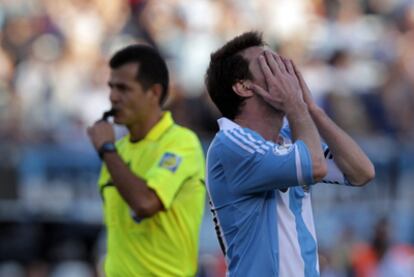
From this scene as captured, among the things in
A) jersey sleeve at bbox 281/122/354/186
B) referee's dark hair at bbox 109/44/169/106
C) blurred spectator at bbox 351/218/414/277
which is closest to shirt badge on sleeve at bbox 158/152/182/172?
referee's dark hair at bbox 109/44/169/106

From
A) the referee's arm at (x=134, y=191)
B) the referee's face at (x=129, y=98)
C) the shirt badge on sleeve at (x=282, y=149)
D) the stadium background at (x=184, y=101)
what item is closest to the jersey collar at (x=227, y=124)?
the shirt badge on sleeve at (x=282, y=149)

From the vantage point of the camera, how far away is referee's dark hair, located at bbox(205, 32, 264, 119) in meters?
5.67

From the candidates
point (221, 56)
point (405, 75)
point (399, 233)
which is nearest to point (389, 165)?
point (399, 233)

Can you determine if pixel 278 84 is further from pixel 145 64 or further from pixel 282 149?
pixel 145 64

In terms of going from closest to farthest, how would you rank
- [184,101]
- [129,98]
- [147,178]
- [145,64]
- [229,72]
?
[229,72] < [147,178] < [129,98] < [145,64] < [184,101]

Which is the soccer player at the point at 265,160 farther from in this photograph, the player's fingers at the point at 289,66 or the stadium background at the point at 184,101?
the stadium background at the point at 184,101

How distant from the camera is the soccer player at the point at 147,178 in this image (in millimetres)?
7344

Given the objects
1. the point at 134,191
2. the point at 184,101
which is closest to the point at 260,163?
the point at 134,191

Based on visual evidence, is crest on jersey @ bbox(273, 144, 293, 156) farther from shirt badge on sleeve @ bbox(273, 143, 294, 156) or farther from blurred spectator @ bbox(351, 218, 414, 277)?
blurred spectator @ bbox(351, 218, 414, 277)

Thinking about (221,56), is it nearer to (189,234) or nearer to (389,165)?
(189,234)

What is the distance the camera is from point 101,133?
7586 mm

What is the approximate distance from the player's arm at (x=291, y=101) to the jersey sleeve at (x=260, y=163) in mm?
67

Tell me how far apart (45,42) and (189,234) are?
10505 millimetres

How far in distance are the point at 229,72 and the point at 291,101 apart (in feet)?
1.17
